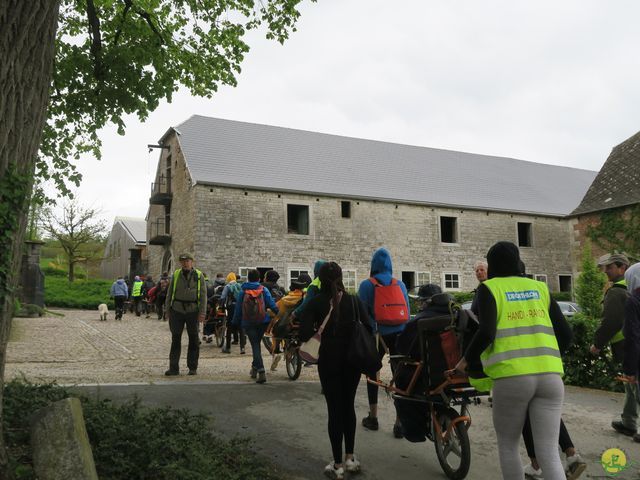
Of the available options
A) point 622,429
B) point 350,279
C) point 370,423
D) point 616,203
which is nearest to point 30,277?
point 350,279

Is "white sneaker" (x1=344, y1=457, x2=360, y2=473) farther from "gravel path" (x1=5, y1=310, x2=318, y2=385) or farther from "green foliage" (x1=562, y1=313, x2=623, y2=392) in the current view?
"green foliage" (x1=562, y1=313, x2=623, y2=392)

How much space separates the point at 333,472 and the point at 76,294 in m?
25.5

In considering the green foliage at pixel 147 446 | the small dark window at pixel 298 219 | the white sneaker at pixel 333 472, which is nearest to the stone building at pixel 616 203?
the small dark window at pixel 298 219

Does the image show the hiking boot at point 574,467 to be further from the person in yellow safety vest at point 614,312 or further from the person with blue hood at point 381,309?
the person with blue hood at point 381,309

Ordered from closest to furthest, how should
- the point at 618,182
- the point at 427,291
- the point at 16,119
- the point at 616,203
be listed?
the point at 16,119 → the point at 427,291 → the point at 616,203 → the point at 618,182

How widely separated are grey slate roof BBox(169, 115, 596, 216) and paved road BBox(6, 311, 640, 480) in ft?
37.6

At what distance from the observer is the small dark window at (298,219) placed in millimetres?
21688

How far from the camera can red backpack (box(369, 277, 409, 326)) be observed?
5.25 m

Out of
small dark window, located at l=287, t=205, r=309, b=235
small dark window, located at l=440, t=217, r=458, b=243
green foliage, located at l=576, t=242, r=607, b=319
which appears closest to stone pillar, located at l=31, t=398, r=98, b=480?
green foliage, located at l=576, t=242, r=607, b=319

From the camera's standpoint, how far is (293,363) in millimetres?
7746

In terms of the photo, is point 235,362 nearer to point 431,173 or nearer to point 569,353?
point 569,353

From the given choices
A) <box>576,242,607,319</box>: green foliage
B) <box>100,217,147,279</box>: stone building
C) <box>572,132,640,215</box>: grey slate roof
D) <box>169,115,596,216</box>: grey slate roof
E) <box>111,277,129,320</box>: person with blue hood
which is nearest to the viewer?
<box>576,242,607,319</box>: green foliage

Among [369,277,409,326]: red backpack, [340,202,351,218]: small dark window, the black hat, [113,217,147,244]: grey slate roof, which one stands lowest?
[369,277,409,326]: red backpack

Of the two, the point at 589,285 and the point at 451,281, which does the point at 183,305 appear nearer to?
the point at 589,285
